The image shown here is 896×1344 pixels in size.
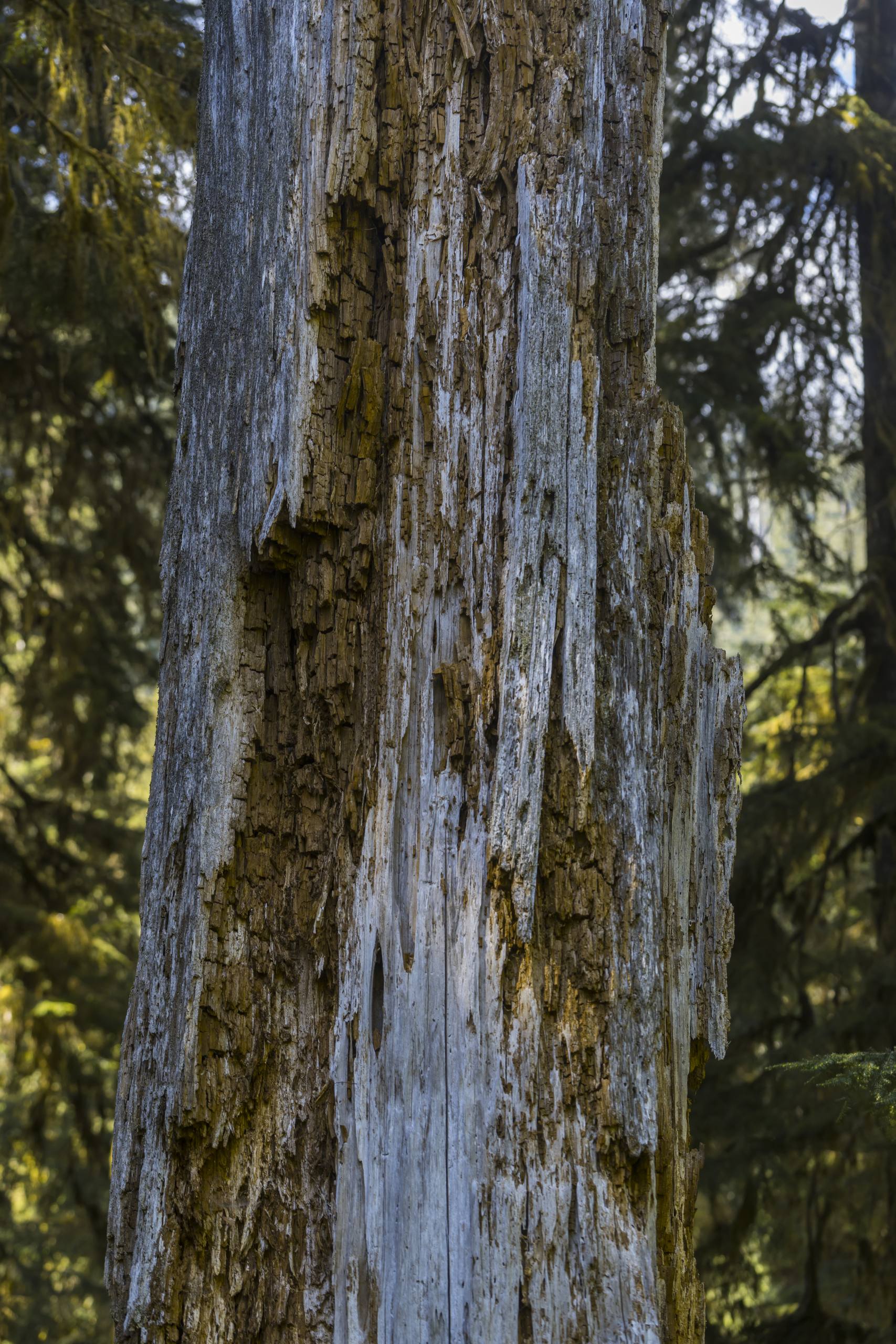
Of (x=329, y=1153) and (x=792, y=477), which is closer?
(x=329, y=1153)

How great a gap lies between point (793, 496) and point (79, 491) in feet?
14.3

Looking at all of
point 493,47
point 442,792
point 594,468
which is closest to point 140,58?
point 493,47

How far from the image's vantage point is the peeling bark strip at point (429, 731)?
1826 millimetres

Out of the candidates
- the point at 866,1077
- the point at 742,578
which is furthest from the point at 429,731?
the point at 742,578

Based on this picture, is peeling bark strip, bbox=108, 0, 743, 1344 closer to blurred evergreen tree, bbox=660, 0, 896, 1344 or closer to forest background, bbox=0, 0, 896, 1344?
forest background, bbox=0, 0, 896, 1344

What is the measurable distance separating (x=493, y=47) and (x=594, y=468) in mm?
864

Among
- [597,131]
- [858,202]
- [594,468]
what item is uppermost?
[858,202]

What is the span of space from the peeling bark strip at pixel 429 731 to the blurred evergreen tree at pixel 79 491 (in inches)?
75.1

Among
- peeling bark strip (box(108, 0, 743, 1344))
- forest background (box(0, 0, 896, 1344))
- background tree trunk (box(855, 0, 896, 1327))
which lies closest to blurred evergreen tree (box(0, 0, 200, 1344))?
forest background (box(0, 0, 896, 1344))

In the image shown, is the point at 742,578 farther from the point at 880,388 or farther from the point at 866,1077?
the point at 866,1077

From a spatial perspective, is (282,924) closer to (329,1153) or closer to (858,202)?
(329,1153)

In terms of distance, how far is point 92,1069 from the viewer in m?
6.58

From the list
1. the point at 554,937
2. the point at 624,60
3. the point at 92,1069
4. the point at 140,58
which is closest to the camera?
the point at 554,937

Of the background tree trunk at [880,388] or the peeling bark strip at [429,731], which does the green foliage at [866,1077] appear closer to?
the peeling bark strip at [429,731]
